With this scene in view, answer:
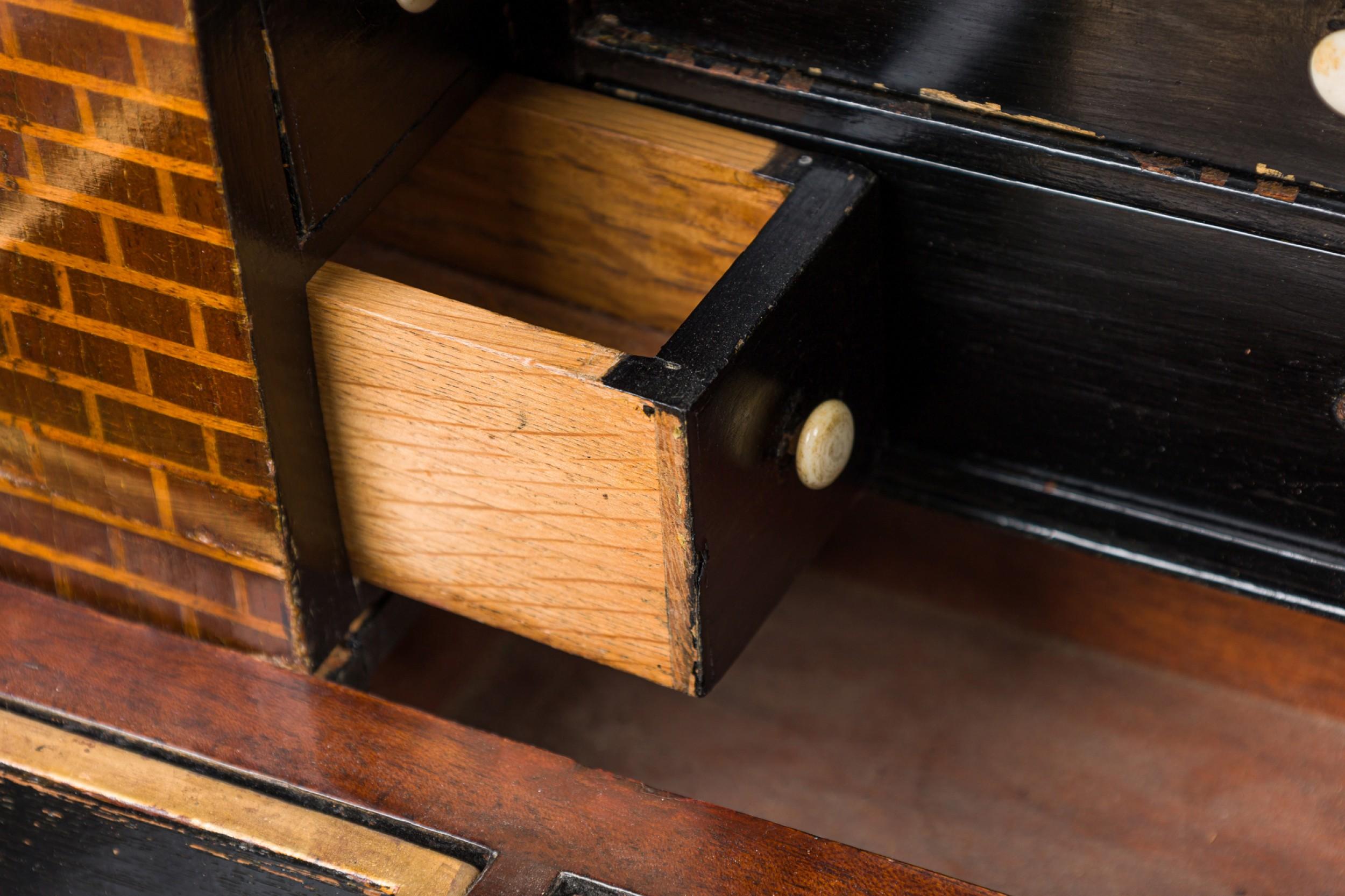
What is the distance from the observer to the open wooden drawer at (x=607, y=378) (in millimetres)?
613

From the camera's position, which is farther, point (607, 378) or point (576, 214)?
point (576, 214)

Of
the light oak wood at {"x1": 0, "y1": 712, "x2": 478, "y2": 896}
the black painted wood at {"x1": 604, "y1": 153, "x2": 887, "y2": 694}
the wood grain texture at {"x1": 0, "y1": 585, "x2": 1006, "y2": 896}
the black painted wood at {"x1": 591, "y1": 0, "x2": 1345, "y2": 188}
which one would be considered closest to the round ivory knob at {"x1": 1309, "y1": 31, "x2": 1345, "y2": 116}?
the black painted wood at {"x1": 591, "y1": 0, "x2": 1345, "y2": 188}

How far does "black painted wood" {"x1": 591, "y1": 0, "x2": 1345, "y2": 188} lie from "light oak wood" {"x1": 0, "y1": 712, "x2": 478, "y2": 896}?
1.30ft

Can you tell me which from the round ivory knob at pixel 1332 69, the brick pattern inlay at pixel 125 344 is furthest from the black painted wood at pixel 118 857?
the round ivory knob at pixel 1332 69

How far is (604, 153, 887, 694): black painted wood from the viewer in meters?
0.61

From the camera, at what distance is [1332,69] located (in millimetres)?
578

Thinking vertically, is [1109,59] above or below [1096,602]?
above

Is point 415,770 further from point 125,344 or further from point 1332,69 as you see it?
point 1332,69

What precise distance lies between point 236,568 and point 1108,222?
428mm

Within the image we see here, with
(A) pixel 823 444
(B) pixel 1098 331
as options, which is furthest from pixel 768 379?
(B) pixel 1098 331

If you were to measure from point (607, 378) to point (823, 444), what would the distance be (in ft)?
0.43

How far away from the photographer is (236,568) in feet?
2.30

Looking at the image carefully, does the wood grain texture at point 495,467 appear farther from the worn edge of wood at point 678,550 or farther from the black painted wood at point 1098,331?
the black painted wood at point 1098,331

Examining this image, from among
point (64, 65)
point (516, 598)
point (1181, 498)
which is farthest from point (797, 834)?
point (64, 65)
